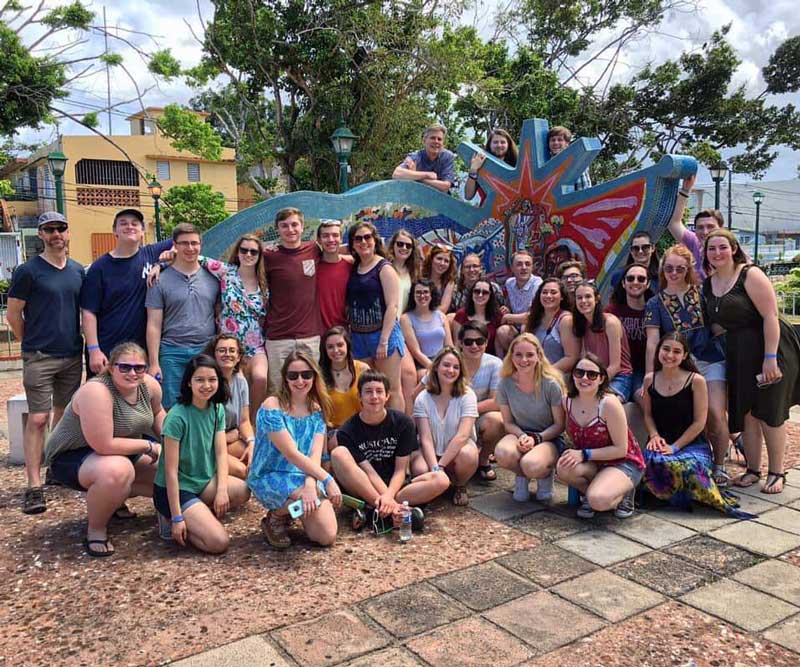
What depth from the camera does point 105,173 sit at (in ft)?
108

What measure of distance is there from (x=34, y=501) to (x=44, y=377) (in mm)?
844

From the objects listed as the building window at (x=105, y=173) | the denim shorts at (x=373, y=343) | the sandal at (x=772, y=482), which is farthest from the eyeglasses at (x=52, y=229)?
the building window at (x=105, y=173)

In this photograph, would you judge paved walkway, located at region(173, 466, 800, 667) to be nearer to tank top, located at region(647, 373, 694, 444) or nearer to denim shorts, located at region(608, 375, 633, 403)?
tank top, located at region(647, 373, 694, 444)

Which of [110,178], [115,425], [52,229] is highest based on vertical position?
[110,178]

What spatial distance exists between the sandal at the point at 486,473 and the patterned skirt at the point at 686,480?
113cm

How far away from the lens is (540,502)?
484 cm

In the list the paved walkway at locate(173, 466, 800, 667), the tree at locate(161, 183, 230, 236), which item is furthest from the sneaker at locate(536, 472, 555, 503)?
the tree at locate(161, 183, 230, 236)

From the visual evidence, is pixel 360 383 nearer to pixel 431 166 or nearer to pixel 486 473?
pixel 486 473

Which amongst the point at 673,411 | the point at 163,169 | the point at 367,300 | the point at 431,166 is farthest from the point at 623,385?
the point at 163,169

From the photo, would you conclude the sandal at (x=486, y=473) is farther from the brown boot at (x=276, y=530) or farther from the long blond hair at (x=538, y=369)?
the brown boot at (x=276, y=530)

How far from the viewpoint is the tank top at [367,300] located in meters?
5.53

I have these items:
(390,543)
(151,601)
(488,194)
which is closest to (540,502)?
(390,543)

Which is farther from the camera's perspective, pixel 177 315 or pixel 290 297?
pixel 290 297

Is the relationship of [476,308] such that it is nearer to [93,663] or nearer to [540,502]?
[540,502]
